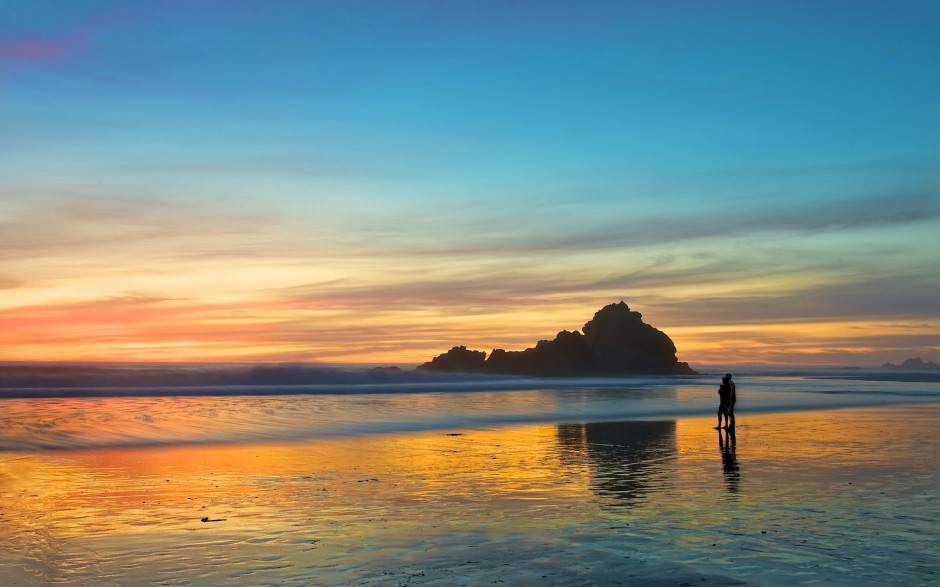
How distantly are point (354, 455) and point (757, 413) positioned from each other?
Result: 24.5 metres

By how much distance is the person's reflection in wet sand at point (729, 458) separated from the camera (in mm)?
16016

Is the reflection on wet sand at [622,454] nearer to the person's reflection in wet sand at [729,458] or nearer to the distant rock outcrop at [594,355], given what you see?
the person's reflection in wet sand at [729,458]

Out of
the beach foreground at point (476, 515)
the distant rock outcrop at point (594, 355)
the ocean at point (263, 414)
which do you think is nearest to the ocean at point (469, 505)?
the beach foreground at point (476, 515)

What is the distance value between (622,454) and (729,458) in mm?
2774

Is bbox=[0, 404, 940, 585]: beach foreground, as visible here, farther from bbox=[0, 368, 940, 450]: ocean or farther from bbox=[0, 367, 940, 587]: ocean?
bbox=[0, 368, 940, 450]: ocean

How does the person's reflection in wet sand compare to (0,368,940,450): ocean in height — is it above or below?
below

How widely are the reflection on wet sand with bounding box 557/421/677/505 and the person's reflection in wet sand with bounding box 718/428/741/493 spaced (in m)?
1.31

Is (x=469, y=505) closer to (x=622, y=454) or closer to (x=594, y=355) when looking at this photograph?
(x=622, y=454)

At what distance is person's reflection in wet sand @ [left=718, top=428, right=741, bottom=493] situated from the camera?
1602 cm

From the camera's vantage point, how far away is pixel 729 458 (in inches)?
793

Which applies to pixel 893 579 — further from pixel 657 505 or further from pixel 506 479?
pixel 506 479

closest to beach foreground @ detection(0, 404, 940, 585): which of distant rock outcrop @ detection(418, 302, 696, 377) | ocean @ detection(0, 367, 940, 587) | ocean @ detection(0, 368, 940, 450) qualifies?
ocean @ detection(0, 367, 940, 587)

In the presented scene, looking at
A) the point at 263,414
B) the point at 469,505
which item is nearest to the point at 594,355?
the point at 263,414

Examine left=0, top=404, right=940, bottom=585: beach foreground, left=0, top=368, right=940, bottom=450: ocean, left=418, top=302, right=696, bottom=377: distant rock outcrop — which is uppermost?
left=418, top=302, right=696, bottom=377: distant rock outcrop
